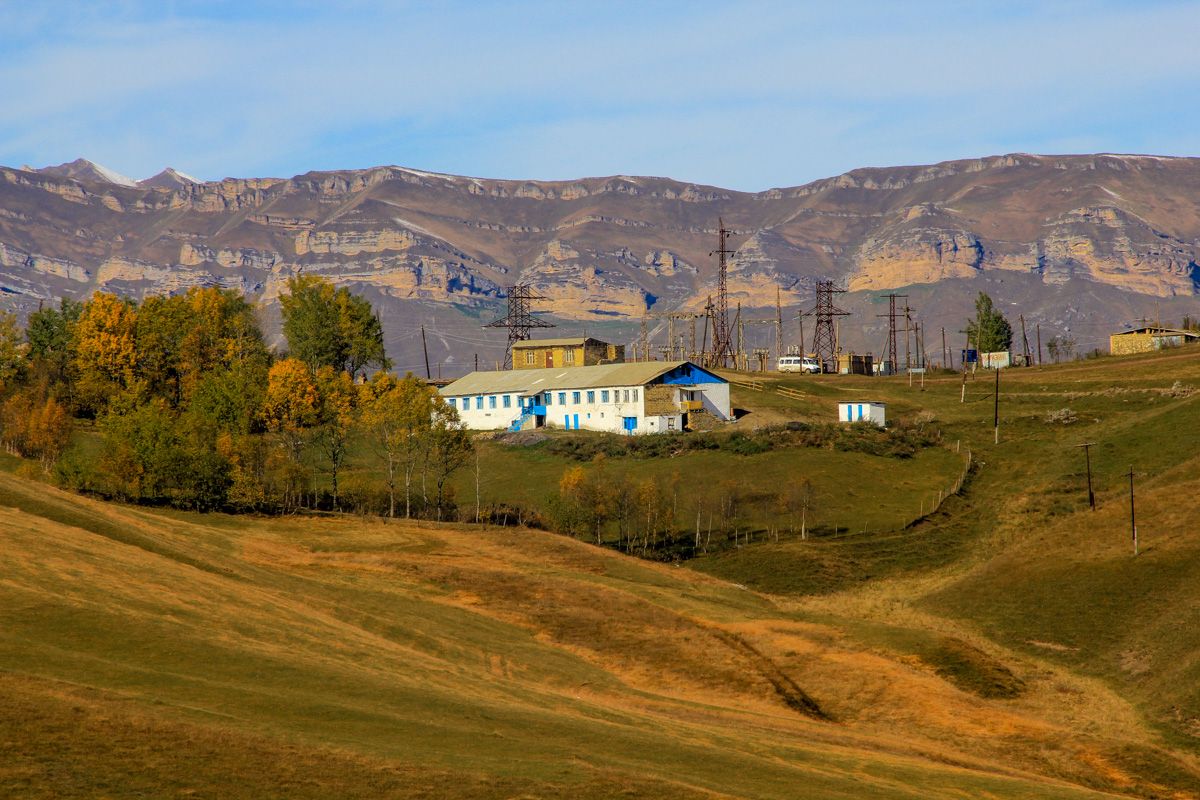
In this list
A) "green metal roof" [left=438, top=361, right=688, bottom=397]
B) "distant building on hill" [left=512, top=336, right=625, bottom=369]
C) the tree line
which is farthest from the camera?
"distant building on hill" [left=512, top=336, right=625, bottom=369]

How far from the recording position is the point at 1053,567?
279ft

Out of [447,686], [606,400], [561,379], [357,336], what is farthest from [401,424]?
[447,686]

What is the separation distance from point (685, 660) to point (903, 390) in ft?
342

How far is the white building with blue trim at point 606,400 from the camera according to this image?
140125mm

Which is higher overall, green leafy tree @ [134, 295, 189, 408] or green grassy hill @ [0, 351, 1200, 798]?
green leafy tree @ [134, 295, 189, 408]

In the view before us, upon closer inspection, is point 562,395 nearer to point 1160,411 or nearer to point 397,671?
point 1160,411

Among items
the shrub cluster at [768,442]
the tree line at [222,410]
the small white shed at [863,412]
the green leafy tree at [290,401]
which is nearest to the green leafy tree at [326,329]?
the tree line at [222,410]


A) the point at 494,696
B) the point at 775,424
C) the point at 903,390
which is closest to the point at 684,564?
the point at 775,424

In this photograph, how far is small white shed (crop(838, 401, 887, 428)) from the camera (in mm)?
136750

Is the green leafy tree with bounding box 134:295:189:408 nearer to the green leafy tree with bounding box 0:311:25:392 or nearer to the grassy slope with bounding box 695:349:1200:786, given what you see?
the green leafy tree with bounding box 0:311:25:392

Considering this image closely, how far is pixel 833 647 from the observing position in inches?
2712

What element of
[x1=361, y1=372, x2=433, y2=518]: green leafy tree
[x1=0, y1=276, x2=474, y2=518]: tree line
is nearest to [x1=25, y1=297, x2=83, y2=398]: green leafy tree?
[x1=0, y1=276, x2=474, y2=518]: tree line

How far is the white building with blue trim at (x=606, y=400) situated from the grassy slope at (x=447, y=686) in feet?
173

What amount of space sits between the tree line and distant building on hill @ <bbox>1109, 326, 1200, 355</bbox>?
359 ft
